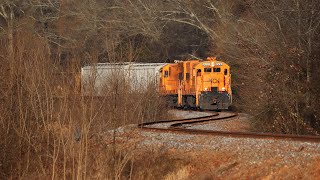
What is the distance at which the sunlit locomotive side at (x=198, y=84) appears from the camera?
28.7 metres

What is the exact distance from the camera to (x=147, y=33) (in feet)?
132

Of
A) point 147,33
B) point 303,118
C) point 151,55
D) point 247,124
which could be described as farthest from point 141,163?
point 151,55

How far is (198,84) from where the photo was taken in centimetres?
2914

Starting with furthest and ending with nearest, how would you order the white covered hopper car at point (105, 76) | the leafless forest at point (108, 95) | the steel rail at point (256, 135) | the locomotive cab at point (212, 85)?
the locomotive cab at point (212, 85) → the steel rail at point (256, 135) → the white covered hopper car at point (105, 76) → the leafless forest at point (108, 95)

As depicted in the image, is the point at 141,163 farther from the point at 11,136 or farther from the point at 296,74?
the point at 296,74

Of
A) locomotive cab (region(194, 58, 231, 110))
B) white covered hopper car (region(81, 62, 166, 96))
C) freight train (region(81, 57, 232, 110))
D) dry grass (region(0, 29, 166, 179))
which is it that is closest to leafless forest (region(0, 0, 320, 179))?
dry grass (region(0, 29, 166, 179))

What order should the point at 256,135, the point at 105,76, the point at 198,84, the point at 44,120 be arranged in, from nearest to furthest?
the point at 44,120 < the point at 256,135 < the point at 105,76 < the point at 198,84

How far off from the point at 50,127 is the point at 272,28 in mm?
10339

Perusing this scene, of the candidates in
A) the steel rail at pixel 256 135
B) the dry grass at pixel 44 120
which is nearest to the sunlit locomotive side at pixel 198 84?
the steel rail at pixel 256 135

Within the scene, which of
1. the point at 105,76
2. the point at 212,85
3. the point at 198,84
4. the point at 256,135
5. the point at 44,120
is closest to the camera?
the point at 44,120

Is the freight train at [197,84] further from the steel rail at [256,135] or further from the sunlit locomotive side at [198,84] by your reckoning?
the steel rail at [256,135]

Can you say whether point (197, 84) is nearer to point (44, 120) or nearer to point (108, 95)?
point (108, 95)

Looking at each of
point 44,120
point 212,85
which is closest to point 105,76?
point 44,120

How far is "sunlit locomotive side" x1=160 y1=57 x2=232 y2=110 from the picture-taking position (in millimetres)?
28734
